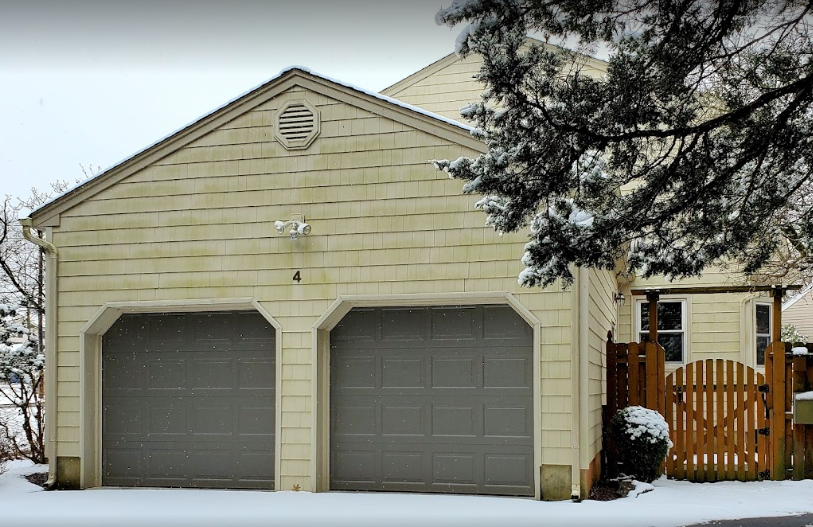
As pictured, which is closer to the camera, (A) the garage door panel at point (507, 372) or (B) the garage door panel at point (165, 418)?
(A) the garage door panel at point (507, 372)

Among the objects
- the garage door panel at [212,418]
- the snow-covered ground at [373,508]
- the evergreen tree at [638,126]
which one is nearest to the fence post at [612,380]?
the snow-covered ground at [373,508]

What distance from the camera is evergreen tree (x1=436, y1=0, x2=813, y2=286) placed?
6.38 meters

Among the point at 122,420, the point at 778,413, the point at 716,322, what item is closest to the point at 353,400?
the point at 122,420

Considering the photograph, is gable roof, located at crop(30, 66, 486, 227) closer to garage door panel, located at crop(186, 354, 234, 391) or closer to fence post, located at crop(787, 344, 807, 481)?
garage door panel, located at crop(186, 354, 234, 391)

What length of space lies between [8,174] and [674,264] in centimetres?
2798

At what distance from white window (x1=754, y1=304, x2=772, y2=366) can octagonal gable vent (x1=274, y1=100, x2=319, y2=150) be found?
9529 millimetres

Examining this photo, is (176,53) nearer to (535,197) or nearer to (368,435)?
(535,197)

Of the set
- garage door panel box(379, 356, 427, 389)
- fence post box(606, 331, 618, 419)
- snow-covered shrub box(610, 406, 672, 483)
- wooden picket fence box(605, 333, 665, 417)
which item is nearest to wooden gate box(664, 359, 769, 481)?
wooden picket fence box(605, 333, 665, 417)

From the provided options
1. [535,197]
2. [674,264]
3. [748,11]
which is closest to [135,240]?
[535,197]

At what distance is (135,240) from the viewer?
10.8 meters

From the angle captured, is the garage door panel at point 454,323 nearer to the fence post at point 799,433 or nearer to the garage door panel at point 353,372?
the garage door panel at point 353,372

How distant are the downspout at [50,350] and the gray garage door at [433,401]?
3.50 m

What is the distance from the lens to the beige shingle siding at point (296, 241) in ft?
32.4

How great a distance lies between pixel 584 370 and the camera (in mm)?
9422
